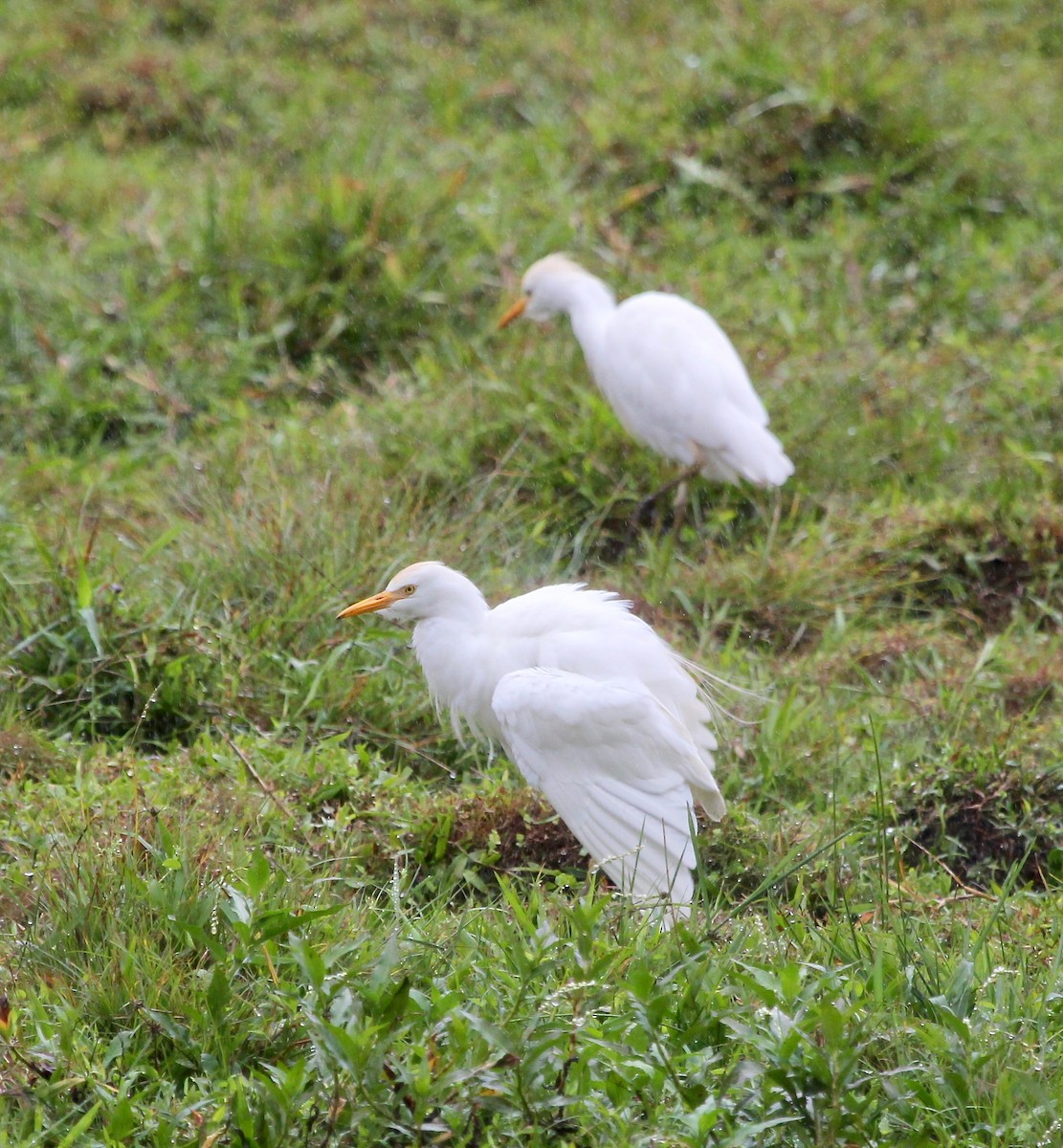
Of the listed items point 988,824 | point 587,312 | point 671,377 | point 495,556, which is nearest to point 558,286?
point 587,312

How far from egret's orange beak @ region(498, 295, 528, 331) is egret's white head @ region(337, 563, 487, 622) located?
225 centimetres

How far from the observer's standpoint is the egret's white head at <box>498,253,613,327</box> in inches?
211

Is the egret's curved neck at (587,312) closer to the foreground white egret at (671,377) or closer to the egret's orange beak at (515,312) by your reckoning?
the foreground white egret at (671,377)

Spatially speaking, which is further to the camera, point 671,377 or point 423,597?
point 671,377

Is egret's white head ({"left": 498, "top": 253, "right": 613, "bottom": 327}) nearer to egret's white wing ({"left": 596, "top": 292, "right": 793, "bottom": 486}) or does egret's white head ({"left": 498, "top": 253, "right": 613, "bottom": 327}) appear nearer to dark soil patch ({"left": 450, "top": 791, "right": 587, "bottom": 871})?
egret's white wing ({"left": 596, "top": 292, "right": 793, "bottom": 486})

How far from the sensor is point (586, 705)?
3180 mm

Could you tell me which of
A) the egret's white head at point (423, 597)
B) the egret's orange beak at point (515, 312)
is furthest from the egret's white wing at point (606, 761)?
the egret's orange beak at point (515, 312)

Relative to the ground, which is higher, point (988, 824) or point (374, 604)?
point (374, 604)

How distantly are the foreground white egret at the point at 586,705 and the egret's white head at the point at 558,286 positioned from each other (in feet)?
7.00

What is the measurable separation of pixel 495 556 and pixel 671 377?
99 cm

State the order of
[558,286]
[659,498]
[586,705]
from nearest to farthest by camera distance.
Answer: [586,705], [659,498], [558,286]

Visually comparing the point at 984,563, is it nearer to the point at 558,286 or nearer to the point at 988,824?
the point at 988,824

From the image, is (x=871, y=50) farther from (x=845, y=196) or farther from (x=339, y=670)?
(x=339, y=670)

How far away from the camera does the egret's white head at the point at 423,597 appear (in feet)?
11.3
